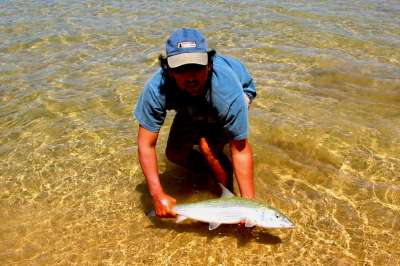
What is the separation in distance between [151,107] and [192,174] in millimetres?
1727

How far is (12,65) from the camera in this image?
855 cm

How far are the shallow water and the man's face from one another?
1560 millimetres

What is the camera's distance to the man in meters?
3.48

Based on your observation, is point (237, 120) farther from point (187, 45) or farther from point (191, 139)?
point (191, 139)

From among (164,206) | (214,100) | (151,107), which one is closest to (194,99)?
(214,100)

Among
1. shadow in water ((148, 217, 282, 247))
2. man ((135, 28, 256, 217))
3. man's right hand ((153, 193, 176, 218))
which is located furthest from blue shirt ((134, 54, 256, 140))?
shadow in water ((148, 217, 282, 247))

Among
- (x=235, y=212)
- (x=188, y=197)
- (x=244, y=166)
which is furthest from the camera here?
(x=188, y=197)

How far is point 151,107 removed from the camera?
3.92 meters

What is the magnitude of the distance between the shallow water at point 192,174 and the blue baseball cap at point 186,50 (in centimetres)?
185

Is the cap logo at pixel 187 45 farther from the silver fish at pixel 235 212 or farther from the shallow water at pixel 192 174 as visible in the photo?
the shallow water at pixel 192 174

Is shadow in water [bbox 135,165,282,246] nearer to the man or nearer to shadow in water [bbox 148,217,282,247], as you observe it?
shadow in water [bbox 148,217,282,247]

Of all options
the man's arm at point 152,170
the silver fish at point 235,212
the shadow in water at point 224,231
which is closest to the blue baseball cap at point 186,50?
the man's arm at point 152,170

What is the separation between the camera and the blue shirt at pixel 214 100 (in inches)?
150

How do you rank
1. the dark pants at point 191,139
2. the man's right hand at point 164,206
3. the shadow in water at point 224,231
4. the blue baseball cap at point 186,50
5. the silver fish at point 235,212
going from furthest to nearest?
the dark pants at point 191,139 < the shadow in water at point 224,231 < the man's right hand at point 164,206 < the silver fish at point 235,212 < the blue baseball cap at point 186,50
